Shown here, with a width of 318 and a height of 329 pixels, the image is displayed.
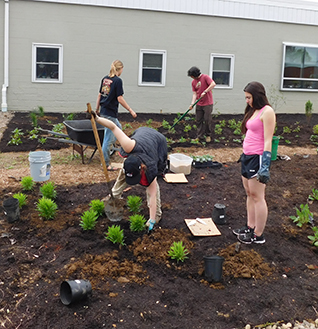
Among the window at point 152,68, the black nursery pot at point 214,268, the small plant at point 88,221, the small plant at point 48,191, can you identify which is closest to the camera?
the black nursery pot at point 214,268

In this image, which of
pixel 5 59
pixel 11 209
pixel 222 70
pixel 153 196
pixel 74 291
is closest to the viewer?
pixel 74 291

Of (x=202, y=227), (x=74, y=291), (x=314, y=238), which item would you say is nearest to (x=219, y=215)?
(x=202, y=227)

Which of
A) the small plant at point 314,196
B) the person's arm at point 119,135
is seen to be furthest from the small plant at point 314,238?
the person's arm at point 119,135

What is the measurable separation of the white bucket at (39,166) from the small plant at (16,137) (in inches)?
109

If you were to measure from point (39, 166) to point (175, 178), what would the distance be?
210 centimetres

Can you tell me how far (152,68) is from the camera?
12961 mm

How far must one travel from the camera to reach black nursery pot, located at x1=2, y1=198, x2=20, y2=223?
4403mm

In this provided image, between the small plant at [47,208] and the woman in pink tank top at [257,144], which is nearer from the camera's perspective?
the woman in pink tank top at [257,144]

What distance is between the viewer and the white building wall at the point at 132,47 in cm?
1178

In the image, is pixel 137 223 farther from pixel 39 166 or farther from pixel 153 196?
pixel 39 166

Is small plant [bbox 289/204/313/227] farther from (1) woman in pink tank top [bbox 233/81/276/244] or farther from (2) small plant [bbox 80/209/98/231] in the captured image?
(2) small plant [bbox 80/209/98/231]

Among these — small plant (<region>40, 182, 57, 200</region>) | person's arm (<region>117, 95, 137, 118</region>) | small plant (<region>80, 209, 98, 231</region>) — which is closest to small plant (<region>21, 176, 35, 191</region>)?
small plant (<region>40, 182, 57, 200</region>)

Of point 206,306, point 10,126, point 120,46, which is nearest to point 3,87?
point 10,126

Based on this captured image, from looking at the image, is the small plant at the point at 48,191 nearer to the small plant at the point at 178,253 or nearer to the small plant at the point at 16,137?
the small plant at the point at 178,253
